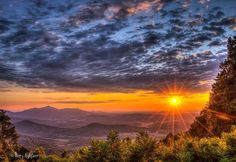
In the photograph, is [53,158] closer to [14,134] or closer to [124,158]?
[124,158]

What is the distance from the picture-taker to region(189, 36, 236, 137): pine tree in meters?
29.7

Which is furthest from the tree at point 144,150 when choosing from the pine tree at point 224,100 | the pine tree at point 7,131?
the pine tree at point 7,131

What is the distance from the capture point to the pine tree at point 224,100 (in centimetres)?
2967

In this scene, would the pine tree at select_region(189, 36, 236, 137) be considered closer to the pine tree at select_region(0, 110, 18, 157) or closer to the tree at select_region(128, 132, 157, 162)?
the tree at select_region(128, 132, 157, 162)

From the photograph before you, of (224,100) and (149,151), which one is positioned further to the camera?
(224,100)

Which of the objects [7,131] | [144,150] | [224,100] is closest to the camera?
[144,150]

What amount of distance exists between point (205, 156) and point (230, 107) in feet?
65.3

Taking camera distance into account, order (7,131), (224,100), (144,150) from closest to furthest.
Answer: (144,150)
(224,100)
(7,131)

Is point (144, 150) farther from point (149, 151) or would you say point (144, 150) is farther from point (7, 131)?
point (7, 131)

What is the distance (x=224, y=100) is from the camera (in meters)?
31.1

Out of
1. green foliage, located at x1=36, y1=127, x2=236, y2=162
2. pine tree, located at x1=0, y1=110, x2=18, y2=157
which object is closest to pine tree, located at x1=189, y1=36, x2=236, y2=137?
green foliage, located at x1=36, y1=127, x2=236, y2=162

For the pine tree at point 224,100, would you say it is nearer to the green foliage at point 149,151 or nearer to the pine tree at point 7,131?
the green foliage at point 149,151

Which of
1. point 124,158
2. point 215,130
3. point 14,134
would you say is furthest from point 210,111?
point 14,134

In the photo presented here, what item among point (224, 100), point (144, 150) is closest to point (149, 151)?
point (144, 150)
